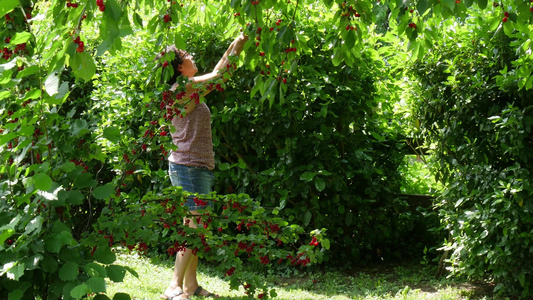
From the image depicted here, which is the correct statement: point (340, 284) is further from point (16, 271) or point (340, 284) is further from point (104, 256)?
point (16, 271)

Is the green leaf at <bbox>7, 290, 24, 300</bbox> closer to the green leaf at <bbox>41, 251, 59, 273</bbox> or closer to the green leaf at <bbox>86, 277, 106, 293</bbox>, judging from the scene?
the green leaf at <bbox>41, 251, 59, 273</bbox>

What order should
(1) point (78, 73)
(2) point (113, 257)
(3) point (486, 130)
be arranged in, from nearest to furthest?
(1) point (78, 73), (2) point (113, 257), (3) point (486, 130)

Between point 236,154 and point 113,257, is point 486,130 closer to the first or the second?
point 236,154

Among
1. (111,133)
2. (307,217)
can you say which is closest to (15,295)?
(111,133)

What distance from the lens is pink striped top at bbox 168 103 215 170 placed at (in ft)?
13.4

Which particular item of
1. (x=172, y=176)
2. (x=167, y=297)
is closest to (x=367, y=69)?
(x=172, y=176)

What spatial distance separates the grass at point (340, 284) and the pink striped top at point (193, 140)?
A: 954 millimetres

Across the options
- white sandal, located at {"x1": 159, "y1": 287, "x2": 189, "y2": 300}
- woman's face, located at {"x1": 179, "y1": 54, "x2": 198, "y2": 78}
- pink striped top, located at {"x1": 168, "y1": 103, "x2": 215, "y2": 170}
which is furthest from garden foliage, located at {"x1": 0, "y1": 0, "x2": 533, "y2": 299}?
white sandal, located at {"x1": 159, "y1": 287, "x2": 189, "y2": 300}

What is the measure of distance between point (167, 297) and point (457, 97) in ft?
8.32

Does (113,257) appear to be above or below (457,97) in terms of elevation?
below

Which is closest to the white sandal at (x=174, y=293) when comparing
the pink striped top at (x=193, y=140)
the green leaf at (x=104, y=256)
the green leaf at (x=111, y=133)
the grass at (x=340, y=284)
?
the grass at (x=340, y=284)

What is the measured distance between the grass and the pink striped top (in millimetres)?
954

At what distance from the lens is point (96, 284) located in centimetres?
190

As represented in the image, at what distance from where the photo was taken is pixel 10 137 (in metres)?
2.11
